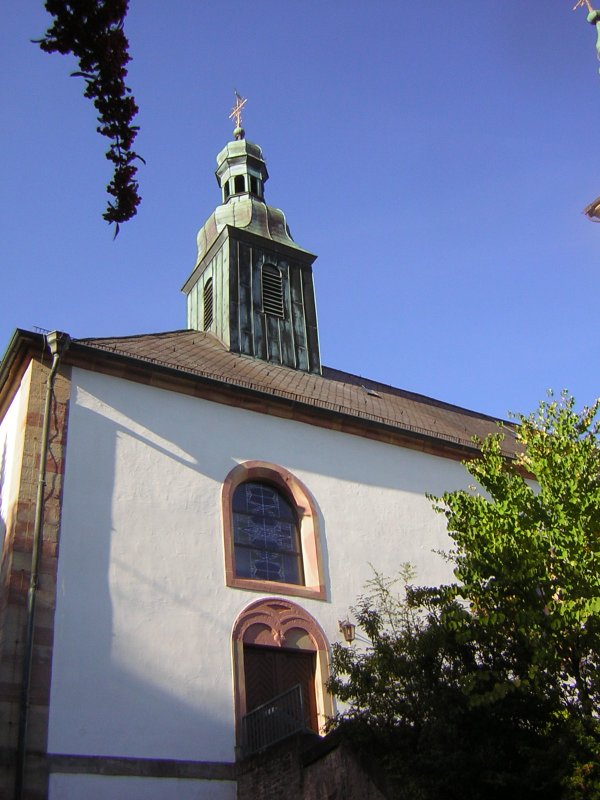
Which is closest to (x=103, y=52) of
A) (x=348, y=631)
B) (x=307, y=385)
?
(x=348, y=631)

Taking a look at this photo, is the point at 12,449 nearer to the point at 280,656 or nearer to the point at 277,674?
the point at 280,656

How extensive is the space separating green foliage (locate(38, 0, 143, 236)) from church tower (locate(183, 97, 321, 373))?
632 inches

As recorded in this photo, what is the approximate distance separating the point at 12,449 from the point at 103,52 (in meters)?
11.2

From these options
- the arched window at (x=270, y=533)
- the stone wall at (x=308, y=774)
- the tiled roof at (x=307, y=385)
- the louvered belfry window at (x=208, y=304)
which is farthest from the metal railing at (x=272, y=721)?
the louvered belfry window at (x=208, y=304)

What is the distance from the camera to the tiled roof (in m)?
17.6

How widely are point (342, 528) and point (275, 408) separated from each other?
97.6 inches

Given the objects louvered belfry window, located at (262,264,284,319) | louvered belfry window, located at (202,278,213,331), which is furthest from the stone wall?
louvered belfry window, located at (202,278,213,331)

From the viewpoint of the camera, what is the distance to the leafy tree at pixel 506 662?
33.7 feet

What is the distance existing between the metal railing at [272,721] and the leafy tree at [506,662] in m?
1.52

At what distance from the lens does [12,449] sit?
1548 cm

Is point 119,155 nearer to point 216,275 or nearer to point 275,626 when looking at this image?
point 275,626

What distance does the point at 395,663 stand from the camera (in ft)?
37.1

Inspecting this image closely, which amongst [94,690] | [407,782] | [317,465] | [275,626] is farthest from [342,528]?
[407,782]

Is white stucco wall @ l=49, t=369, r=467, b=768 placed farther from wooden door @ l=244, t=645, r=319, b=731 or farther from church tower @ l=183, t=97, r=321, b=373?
church tower @ l=183, t=97, r=321, b=373
